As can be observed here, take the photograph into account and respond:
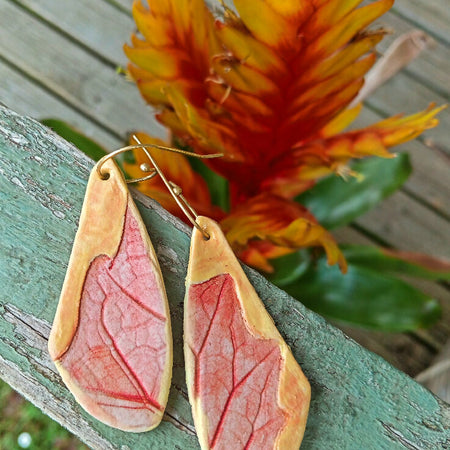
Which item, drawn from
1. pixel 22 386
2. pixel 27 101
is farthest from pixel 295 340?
pixel 27 101

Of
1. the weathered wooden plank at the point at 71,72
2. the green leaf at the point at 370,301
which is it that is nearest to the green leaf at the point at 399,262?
the green leaf at the point at 370,301

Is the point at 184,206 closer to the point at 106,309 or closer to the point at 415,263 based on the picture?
the point at 106,309

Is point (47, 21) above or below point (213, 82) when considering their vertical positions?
below

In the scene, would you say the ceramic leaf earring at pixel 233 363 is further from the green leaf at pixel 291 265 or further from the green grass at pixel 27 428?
the green grass at pixel 27 428

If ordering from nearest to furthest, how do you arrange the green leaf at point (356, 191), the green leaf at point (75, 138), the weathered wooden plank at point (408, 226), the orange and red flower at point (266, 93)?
1. the orange and red flower at point (266, 93)
2. the green leaf at point (75, 138)
3. the green leaf at point (356, 191)
4. the weathered wooden plank at point (408, 226)

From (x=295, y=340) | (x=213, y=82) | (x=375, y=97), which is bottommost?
(x=295, y=340)

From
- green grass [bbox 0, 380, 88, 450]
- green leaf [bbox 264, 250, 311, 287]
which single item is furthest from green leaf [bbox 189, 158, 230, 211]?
green grass [bbox 0, 380, 88, 450]
